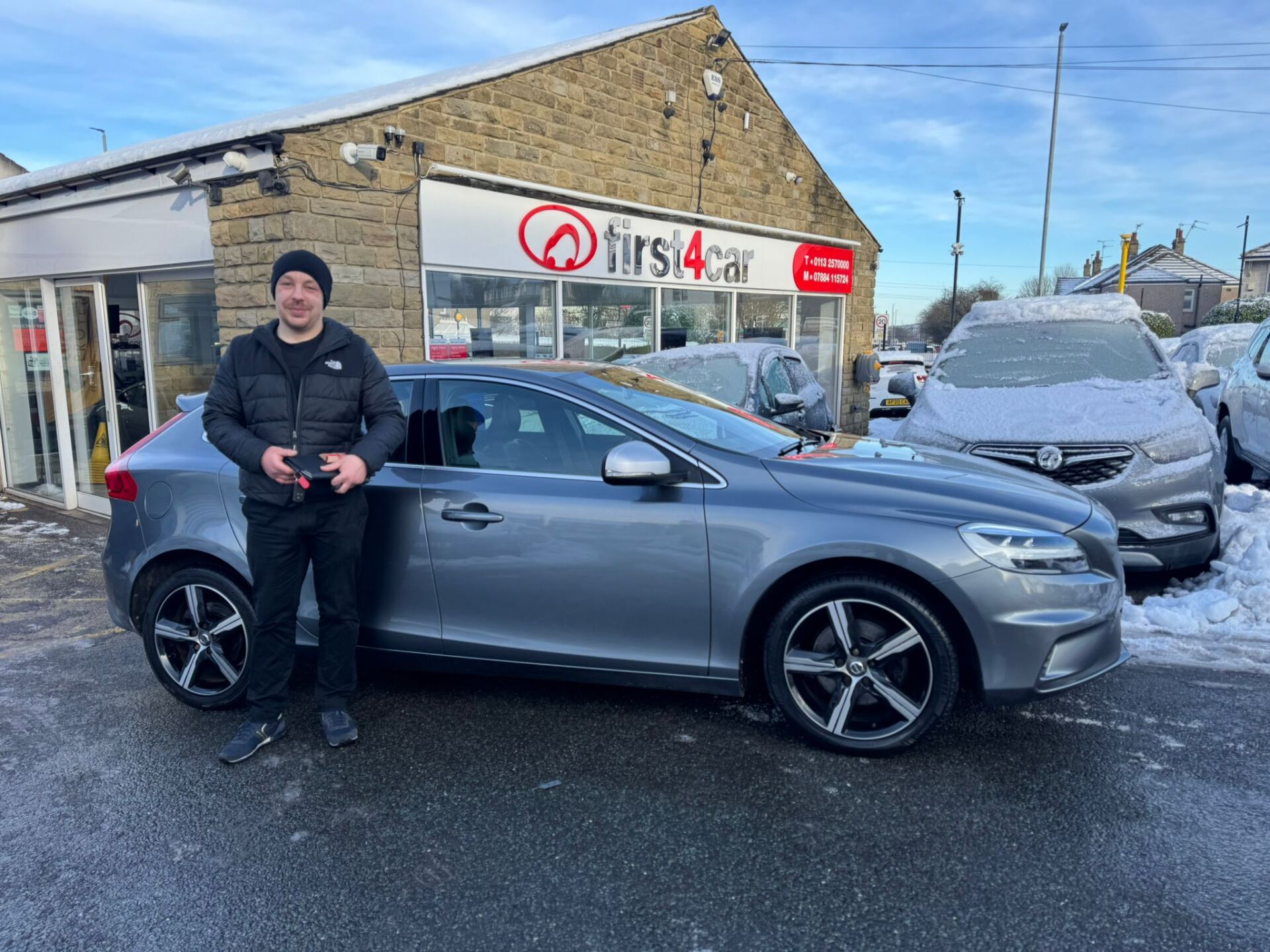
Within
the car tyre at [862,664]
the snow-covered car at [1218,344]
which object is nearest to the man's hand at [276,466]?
the car tyre at [862,664]

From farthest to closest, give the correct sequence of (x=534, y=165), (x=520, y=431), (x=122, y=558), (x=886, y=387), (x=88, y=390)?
(x=886, y=387)
(x=534, y=165)
(x=88, y=390)
(x=122, y=558)
(x=520, y=431)

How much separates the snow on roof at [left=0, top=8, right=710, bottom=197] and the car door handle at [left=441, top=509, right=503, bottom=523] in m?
4.65

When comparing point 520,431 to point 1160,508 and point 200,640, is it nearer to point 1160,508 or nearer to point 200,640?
point 200,640

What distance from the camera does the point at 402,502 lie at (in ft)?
12.0

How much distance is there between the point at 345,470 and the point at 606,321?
7.62 m

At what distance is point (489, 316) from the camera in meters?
9.07

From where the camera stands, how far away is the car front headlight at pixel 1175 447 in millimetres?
5199

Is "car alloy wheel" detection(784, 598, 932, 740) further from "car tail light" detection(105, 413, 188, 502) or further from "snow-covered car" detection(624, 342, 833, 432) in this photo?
"snow-covered car" detection(624, 342, 833, 432)

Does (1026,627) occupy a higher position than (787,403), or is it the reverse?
(787,403)

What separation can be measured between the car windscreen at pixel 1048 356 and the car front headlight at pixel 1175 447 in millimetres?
1000

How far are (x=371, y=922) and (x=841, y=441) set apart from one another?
2859mm

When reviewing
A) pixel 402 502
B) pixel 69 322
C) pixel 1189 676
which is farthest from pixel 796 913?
pixel 69 322

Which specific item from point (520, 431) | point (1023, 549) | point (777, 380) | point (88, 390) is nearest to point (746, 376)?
point (777, 380)

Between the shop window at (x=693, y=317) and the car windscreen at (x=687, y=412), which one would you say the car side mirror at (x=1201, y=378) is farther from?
the shop window at (x=693, y=317)
